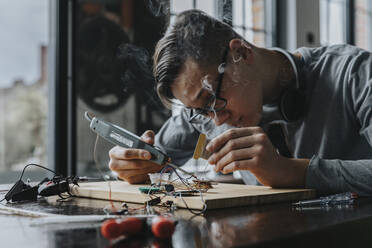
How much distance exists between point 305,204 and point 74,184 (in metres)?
0.59

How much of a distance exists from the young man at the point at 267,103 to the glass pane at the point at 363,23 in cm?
332

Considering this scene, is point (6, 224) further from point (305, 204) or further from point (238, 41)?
point (238, 41)

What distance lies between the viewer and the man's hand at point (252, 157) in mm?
959

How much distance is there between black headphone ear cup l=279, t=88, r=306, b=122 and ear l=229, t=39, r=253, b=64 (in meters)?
0.16

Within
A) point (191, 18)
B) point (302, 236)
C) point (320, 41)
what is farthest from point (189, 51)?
point (320, 41)

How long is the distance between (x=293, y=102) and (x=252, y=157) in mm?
474

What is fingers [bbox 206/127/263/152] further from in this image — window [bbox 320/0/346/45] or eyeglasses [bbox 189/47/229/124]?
window [bbox 320/0/346/45]

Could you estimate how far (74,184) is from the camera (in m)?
1.09

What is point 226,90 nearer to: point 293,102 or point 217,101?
point 217,101

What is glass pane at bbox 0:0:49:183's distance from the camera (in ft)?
21.7

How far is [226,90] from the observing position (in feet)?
3.95

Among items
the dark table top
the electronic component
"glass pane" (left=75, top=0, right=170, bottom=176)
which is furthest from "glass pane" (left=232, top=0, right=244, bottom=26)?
the electronic component

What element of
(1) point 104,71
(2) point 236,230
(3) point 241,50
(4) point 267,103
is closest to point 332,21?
(1) point 104,71

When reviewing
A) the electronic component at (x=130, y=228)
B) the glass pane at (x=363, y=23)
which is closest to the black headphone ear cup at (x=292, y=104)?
the electronic component at (x=130, y=228)
